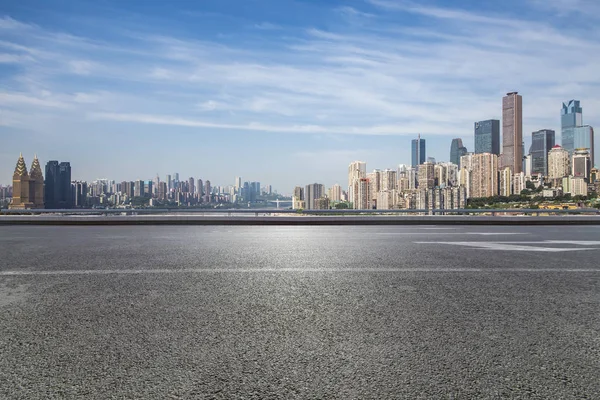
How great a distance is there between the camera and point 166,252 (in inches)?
414

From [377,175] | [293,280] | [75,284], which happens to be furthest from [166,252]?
[377,175]

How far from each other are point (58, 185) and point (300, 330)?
95.5 meters

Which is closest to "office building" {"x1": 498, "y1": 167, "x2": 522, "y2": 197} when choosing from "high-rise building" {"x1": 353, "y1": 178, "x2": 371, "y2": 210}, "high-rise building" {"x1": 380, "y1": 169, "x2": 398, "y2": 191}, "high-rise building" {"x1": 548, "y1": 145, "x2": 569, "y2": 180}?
"high-rise building" {"x1": 380, "y1": 169, "x2": 398, "y2": 191}

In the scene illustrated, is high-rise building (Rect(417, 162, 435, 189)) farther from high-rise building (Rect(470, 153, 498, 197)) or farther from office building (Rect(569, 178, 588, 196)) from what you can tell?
office building (Rect(569, 178, 588, 196))

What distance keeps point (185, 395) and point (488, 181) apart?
88.1 m

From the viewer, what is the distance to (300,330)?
426 centimetres

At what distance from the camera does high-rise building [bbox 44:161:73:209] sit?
7879 cm

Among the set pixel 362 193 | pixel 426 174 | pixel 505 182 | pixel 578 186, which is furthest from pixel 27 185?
pixel 578 186

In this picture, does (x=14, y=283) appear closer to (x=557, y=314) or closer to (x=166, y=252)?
(x=166, y=252)

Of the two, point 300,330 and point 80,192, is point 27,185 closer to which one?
point 80,192

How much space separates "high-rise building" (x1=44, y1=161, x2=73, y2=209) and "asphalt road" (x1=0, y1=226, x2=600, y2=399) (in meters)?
78.3

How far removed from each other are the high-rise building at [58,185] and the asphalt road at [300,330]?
78331 mm

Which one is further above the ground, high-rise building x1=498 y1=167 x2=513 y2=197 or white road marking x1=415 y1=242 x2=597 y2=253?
high-rise building x1=498 y1=167 x2=513 y2=197

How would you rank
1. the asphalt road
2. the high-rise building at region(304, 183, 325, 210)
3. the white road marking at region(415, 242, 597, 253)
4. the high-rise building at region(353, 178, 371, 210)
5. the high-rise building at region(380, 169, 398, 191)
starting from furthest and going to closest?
the high-rise building at region(380, 169, 398, 191) < the high-rise building at region(353, 178, 371, 210) < the high-rise building at region(304, 183, 325, 210) < the white road marking at region(415, 242, 597, 253) < the asphalt road
